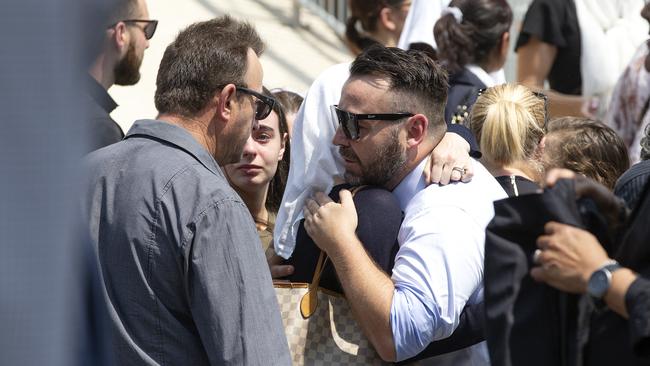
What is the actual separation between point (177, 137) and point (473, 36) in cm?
276

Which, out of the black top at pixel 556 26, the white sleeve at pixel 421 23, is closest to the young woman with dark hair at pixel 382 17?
the white sleeve at pixel 421 23

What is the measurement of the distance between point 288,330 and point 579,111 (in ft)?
13.6

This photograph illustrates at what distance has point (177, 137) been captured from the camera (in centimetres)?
304

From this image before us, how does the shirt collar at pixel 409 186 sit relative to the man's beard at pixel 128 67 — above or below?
above

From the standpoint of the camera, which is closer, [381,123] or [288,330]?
[288,330]

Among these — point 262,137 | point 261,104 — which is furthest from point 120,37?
point 261,104

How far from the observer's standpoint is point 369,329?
318cm

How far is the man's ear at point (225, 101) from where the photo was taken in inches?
126

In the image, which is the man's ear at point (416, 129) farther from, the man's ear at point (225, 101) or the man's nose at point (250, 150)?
the man's nose at point (250, 150)

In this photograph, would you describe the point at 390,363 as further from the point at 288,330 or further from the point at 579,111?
the point at 579,111

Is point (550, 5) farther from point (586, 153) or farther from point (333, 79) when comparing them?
point (333, 79)

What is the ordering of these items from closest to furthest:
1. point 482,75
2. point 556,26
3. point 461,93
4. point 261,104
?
point 261,104 < point 461,93 < point 482,75 < point 556,26

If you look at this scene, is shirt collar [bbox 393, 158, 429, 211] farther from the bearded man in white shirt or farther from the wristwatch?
the wristwatch

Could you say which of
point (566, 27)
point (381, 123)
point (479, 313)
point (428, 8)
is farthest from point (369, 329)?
point (566, 27)
